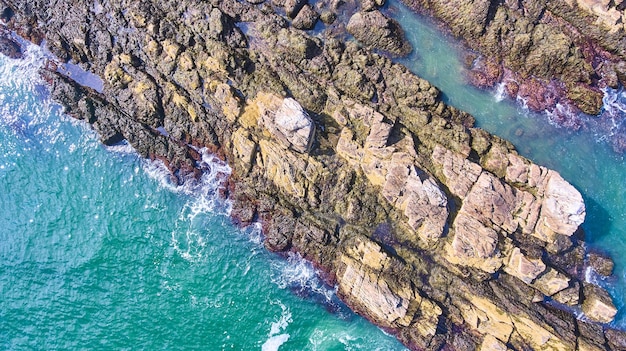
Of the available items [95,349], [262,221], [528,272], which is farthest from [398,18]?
[95,349]

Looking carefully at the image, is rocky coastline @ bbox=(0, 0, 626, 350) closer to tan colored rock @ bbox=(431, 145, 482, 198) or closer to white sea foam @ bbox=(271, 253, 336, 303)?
tan colored rock @ bbox=(431, 145, 482, 198)

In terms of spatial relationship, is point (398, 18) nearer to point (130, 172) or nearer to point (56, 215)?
point (130, 172)

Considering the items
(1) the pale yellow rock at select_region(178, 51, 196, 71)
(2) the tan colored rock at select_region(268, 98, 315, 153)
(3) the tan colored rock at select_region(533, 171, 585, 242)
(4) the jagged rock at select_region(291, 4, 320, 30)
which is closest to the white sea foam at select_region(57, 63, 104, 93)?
(1) the pale yellow rock at select_region(178, 51, 196, 71)

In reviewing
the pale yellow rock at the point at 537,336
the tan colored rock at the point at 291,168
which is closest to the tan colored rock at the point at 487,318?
the pale yellow rock at the point at 537,336

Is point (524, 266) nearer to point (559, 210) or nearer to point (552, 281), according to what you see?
point (552, 281)

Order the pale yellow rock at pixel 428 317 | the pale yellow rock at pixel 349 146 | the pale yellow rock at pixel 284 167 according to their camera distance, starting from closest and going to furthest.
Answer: the pale yellow rock at pixel 428 317 → the pale yellow rock at pixel 349 146 → the pale yellow rock at pixel 284 167

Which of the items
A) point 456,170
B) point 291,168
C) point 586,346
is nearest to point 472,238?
point 456,170

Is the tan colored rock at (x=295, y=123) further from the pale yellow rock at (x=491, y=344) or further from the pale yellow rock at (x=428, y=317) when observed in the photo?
the pale yellow rock at (x=491, y=344)

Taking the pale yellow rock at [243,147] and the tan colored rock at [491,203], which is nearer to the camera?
the tan colored rock at [491,203]
